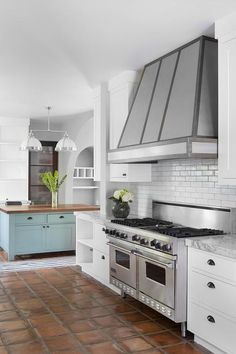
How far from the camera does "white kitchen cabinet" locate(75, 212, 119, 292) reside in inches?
199

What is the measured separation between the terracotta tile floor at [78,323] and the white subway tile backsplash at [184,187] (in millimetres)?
1258

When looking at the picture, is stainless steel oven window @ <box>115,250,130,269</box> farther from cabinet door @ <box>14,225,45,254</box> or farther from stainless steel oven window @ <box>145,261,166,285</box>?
cabinet door @ <box>14,225,45,254</box>

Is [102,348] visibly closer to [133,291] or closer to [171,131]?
[133,291]

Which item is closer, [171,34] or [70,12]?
[70,12]

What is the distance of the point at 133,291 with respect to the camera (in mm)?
4223

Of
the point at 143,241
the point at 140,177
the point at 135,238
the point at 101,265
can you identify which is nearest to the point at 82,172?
the point at 140,177

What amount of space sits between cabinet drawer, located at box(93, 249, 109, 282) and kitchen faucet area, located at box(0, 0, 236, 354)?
1 centimetres

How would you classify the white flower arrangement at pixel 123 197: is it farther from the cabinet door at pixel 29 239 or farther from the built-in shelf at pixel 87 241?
the cabinet door at pixel 29 239

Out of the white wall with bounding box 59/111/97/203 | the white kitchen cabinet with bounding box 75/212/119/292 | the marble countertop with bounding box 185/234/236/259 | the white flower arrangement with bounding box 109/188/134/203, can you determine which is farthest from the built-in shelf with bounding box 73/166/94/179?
the marble countertop with bounding box 185/234/236/259

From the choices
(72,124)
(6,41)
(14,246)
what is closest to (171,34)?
(6,41)

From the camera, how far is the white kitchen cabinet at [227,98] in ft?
10.9

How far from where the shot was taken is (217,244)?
3.14m

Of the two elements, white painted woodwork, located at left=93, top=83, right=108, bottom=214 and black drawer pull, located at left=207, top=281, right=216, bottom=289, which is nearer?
black drawer pull, located at left=207, top=281, right=216, bottom=289

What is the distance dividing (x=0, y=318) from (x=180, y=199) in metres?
2.30
